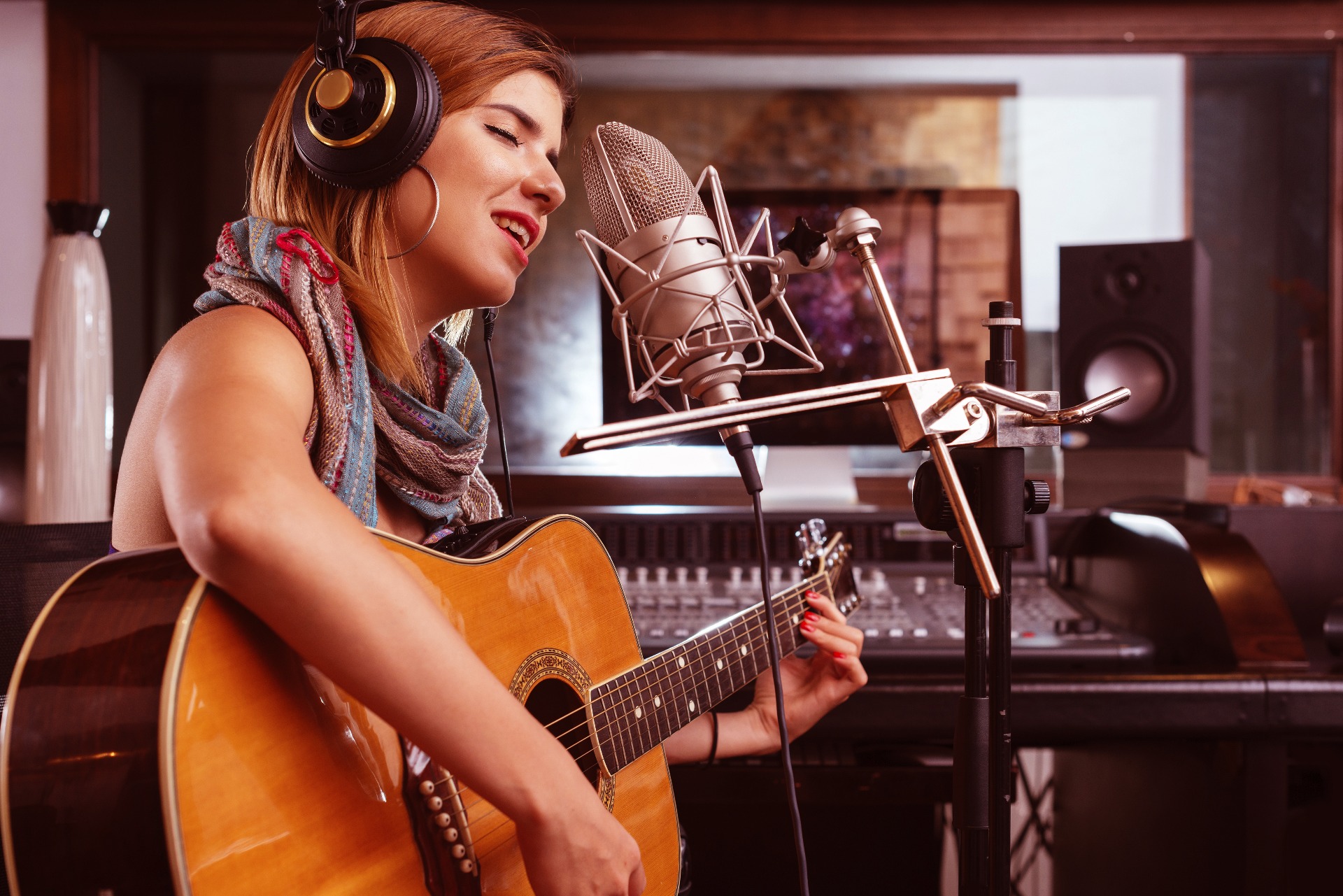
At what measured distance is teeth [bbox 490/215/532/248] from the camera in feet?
2.96

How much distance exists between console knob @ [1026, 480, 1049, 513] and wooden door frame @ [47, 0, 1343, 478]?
1774 mm

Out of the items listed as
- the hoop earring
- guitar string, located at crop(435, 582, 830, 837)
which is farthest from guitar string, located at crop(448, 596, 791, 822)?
the hoop earring

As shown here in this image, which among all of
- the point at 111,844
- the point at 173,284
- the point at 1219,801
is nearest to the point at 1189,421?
the point at 1219,801

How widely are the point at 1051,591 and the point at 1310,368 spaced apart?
119cm

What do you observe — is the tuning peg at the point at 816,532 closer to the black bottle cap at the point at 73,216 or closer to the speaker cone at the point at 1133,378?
the speaker cone at the point at 1133,378

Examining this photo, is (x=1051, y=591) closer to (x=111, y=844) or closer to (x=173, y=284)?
(x=111, y=844)

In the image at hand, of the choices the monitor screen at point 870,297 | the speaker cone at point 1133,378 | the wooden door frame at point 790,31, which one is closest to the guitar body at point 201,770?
the monitor screen at point 870,297

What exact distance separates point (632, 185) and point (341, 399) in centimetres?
29

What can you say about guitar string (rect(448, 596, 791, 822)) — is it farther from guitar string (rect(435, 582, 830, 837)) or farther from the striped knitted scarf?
the striped knitted scarf

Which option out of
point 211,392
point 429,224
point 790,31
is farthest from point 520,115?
point 790,31

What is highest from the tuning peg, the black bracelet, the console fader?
the tuning peg

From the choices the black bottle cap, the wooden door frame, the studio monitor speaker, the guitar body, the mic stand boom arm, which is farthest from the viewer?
the wooden door frame

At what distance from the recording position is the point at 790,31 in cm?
225

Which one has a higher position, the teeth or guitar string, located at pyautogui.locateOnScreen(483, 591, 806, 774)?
the teeth
